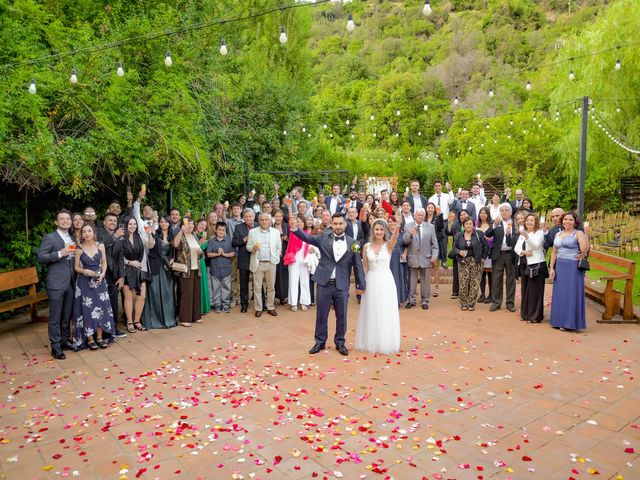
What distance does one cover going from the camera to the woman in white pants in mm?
9893

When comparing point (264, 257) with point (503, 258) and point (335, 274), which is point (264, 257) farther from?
point (503, 258)

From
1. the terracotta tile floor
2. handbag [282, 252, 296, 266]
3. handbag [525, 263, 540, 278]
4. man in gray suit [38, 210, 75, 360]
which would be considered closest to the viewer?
the terracotta tile floor

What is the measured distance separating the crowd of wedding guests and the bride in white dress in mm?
1832

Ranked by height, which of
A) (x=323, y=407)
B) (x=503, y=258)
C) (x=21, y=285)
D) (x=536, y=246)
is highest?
(x=536, y=246)

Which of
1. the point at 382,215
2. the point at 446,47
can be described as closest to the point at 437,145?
the point at 446,47

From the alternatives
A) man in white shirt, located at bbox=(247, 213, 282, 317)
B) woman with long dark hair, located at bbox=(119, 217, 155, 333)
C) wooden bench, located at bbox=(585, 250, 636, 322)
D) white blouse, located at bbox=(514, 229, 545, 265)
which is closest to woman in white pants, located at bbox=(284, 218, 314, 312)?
man in white shirt, located at bbox=(247, 213, 282, 317)

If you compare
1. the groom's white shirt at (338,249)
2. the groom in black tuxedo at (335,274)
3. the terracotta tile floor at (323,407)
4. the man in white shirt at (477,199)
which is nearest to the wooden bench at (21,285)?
the terracotta tile floor at (323,407)

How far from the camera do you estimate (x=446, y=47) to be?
63281mm

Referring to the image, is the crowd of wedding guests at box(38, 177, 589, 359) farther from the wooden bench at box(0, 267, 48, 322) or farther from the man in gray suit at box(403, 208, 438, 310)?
the wooden bench at box(0, 267, 48, 322)

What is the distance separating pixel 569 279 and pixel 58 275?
24.3 ft

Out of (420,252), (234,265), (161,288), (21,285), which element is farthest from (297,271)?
(21,285)

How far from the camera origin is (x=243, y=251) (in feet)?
31.9

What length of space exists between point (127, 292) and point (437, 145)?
40.0 meters

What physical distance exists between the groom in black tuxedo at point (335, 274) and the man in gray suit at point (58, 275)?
10.1 feet
